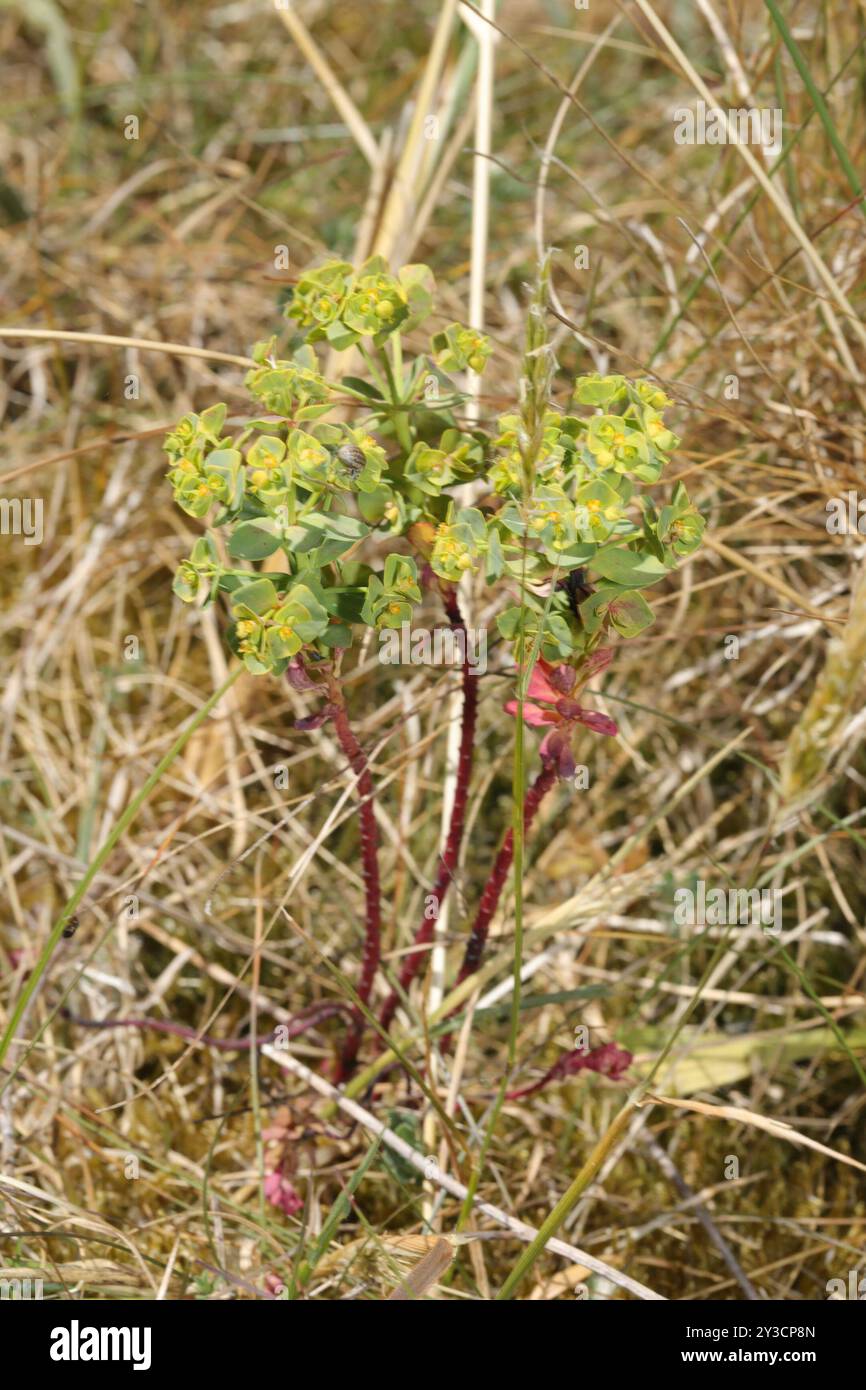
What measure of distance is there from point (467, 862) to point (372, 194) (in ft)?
3.49

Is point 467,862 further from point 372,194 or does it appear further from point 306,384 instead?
point 372,194

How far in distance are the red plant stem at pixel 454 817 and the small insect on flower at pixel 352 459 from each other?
6.1 inches

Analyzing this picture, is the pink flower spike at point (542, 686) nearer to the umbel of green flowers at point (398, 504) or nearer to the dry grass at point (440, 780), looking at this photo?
the umbel of green flowers at point (398, 504)

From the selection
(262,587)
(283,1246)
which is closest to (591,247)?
(262,587)

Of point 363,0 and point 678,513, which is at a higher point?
point 363,0

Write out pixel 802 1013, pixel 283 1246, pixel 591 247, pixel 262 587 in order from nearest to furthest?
1. pixel 262 587
2. pixel 283 1246
3. pixel 802 1013
4. pixel 591 247

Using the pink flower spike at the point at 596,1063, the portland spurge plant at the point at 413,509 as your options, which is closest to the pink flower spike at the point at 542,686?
the portland spurge plant at the point at 413,509

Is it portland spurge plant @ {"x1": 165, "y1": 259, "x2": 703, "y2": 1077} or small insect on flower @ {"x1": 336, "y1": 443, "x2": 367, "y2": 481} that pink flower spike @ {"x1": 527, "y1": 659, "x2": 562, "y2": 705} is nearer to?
portland spurge plant @ {"x1": 165, "y1": 259, "x2": 703, "y2": 1077}

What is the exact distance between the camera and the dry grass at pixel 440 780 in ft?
4.72

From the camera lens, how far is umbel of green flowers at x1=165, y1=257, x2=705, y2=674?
3.48 ft

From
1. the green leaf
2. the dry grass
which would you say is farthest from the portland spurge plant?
the dry grass

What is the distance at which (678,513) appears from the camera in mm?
1080

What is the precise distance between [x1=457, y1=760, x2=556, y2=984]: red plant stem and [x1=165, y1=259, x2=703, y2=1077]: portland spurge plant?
0.02 meters

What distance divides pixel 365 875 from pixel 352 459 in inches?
18.1
